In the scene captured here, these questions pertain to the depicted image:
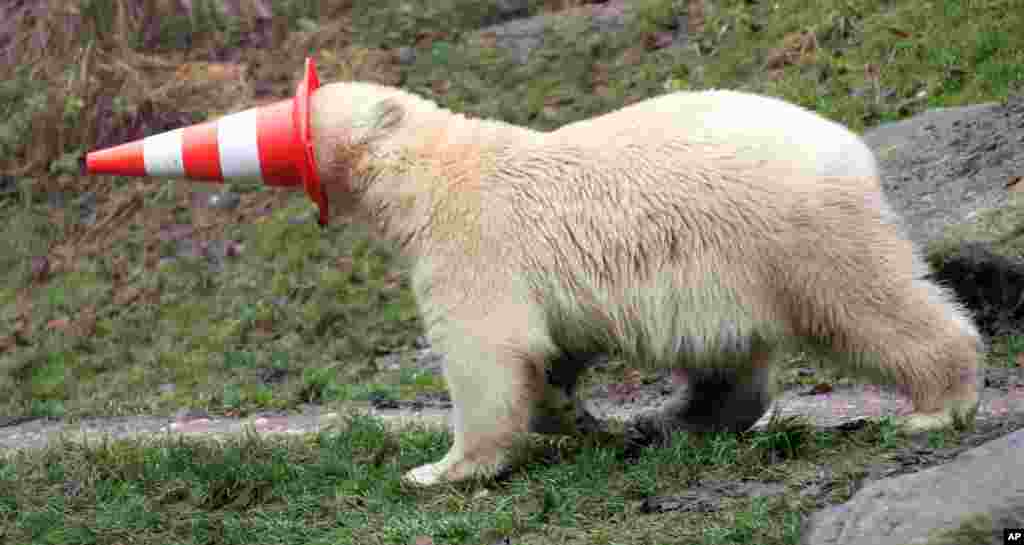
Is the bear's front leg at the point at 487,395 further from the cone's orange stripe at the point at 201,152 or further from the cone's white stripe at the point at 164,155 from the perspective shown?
the cone's white stripe at the point at 164,155

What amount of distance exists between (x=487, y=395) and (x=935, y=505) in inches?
82.3

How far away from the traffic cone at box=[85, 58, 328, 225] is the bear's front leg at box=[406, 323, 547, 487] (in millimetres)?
1020

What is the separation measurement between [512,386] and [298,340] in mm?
5307

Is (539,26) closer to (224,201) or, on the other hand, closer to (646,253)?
(224,201)

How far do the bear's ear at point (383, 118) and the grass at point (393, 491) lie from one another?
145cm

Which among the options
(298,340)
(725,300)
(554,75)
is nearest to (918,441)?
(725,300)

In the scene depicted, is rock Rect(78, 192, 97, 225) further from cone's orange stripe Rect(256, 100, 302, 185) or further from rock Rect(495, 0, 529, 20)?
cone's orange stripe Rect(256, 100, 302, 185)

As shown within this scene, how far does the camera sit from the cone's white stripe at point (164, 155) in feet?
20.8

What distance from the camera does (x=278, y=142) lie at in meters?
6.20

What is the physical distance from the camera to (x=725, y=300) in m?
5.67

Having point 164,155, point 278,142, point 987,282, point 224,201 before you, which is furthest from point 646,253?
point 224,201

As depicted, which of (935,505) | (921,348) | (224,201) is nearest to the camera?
(935,505)

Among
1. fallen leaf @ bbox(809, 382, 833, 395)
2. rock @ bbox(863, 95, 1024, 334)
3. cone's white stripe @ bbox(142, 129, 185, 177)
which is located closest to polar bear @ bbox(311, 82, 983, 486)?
cone's white stripe @ bbox(142, 129, 185, 177)

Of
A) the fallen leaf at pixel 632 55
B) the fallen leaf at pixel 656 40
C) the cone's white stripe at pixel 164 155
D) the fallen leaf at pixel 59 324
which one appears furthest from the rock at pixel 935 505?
the fallen leaf at pixel 656 40
